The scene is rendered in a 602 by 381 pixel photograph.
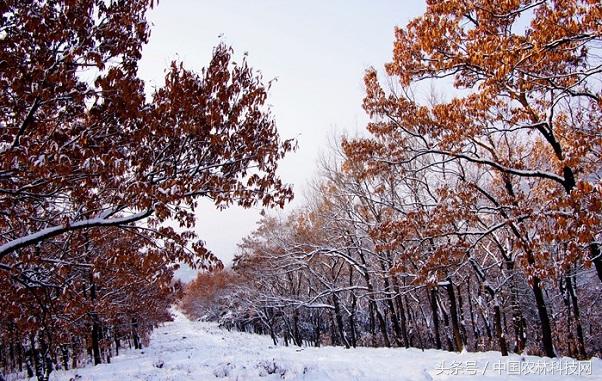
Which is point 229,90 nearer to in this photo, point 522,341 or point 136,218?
point 136,218

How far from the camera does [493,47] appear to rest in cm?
640

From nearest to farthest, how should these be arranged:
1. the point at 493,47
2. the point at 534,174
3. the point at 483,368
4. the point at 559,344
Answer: the point at 493,47
the point at 534,174
the point at 483,368
the point at 559,344

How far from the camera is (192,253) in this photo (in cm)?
711

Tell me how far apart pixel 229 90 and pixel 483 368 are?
34.4 feet

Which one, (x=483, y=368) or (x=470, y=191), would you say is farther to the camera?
(x=483, y=368)

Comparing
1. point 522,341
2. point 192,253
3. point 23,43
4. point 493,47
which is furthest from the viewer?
point 522,341

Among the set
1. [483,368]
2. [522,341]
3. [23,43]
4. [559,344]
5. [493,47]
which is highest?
[23,43]

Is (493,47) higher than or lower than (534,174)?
higher

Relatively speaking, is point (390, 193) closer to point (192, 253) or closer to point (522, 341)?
point (522, 341)

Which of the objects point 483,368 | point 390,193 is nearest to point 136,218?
point 483,368

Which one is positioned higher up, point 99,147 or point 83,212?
point 99,147

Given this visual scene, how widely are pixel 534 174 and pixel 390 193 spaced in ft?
43.3

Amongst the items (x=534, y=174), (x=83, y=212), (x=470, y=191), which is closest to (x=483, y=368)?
(x=470, y=191)

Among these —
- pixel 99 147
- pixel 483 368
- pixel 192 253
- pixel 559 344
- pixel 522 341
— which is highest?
pixel 99 147
